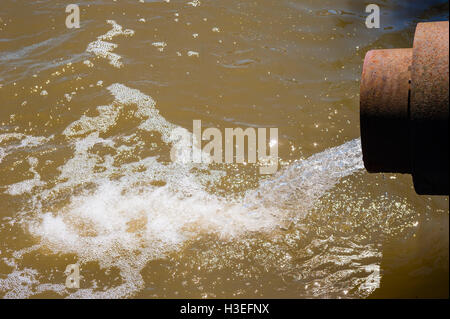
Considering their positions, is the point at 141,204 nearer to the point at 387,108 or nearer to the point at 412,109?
the point at 387,108

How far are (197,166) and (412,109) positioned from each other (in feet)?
7.80

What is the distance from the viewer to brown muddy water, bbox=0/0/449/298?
3316mm

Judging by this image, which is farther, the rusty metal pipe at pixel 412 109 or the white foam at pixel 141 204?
the white foam at pixel 141 204

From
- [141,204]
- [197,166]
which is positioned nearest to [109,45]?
[197,166]

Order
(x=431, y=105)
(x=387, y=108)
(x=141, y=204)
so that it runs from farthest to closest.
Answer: (x=141, y=204)
(x=387, y=108)
(x=431, y=105)

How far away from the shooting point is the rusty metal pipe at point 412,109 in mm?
2305

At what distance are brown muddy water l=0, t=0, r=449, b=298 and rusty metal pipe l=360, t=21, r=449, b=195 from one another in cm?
64

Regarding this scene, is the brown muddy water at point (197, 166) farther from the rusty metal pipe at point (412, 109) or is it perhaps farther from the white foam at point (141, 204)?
the rusty metal pipe at point (412, 109)

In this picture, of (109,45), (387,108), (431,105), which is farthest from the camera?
(109,45)

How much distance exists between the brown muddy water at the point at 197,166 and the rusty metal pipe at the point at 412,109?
0.64 meters

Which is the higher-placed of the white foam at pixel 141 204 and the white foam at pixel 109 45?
the white foam at pixel 109 45

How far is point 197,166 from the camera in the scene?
438cm

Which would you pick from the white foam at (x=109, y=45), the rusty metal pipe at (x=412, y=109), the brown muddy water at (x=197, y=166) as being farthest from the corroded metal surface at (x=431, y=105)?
the white foam at (x=109, y=45)
